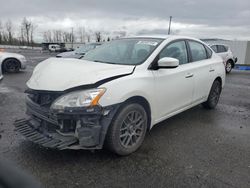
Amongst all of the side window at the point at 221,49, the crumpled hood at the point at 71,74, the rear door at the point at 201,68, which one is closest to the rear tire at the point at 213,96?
the rear door at the point at 201,68

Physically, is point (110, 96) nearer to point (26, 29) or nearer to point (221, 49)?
point (221, 49)

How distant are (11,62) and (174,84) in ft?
30.9

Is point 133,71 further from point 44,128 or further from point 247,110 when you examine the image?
point 247,110

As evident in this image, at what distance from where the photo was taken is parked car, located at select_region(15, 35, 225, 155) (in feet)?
8.89

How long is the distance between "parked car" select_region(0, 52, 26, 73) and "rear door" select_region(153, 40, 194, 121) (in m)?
8.98

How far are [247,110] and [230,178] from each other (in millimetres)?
3441

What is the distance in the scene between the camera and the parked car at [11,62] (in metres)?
10.6

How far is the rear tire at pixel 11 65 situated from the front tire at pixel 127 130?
9.42 meters

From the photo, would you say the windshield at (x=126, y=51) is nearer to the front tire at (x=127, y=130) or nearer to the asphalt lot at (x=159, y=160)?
the front tire at (x=127, y=130)

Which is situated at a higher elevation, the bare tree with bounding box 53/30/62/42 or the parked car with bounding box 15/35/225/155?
the bare tree with bounding box 53/30/62/42

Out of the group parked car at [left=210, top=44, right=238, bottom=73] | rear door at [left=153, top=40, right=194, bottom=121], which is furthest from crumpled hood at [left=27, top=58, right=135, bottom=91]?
parked car at [left=210, top=44, right=238, bottom=73]

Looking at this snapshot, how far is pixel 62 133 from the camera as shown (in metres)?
2.80

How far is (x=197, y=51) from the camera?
185 inches

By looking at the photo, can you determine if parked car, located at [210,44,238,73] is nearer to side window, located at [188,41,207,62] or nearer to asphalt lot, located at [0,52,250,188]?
side window, located at [188,41,207,62]
